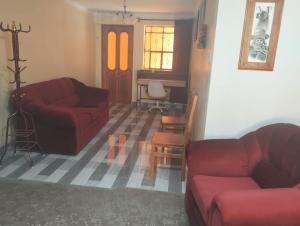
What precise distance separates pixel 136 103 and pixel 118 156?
3.42 m

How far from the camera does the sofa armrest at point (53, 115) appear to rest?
309 cm

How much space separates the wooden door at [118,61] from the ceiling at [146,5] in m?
0.59

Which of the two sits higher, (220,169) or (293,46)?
(293,46)

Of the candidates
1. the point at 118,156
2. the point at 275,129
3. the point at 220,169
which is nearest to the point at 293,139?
the point at 275,129

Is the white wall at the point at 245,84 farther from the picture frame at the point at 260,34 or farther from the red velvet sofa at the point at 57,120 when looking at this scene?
the red velvet sofa at the point at 57,120

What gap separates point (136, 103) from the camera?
6.64 metres

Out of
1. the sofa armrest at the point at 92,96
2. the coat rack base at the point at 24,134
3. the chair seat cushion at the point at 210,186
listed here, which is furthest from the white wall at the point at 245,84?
the sofa armrest at the point at 92,96

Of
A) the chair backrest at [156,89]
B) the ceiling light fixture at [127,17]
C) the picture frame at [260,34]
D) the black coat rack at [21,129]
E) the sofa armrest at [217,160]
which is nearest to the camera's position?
the sofa armrest at [217,160]

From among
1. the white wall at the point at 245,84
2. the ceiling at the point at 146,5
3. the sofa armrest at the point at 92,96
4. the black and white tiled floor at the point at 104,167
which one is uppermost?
the ceiling at the point at 146,5

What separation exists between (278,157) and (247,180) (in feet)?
0.94

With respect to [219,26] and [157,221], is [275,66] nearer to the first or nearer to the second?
[219,26]

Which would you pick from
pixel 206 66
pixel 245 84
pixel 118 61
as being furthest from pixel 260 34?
pixel 118 61

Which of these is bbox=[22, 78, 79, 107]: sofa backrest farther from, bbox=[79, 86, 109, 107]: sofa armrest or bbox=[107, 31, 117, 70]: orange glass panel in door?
bbox=[107, 31, 117, 70]: orange glass panel in door

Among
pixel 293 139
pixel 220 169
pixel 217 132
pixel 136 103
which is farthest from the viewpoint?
pixel 136 103
